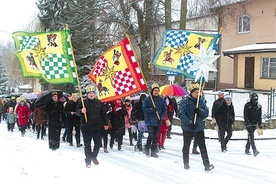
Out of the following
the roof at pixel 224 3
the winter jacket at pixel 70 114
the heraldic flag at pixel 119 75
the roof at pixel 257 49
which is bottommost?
the winter jacket at pixel 70 114

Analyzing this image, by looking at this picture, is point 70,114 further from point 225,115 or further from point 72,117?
point 225,115

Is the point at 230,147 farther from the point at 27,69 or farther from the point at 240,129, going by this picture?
the point at 27,69

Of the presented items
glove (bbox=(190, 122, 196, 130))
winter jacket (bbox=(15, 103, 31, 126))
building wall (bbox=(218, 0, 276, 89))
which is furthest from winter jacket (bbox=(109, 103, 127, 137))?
building wall (bbox=(218, 0, 276, 89))

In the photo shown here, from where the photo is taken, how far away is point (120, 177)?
7.31 meters

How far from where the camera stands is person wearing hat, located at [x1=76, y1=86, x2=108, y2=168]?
330 inches

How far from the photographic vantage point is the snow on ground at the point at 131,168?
7207 mm

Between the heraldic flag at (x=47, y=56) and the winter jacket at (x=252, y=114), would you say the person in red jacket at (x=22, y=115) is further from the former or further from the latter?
the winter jacket at (x=252, y=114)

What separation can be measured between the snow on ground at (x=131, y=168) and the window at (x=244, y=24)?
19.2 meters

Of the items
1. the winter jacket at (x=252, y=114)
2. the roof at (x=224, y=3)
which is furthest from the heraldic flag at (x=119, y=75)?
the roof at (x=224, y=3)

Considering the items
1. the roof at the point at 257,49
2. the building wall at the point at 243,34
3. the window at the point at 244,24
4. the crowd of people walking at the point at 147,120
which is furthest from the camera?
the window at the point at 244,24

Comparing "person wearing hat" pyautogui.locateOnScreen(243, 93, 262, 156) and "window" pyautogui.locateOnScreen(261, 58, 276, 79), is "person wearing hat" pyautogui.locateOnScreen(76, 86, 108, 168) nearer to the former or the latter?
"person wearing hat" pyautogui.locateOnScreen(243, 93, 262, 156)

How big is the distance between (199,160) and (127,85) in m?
2.76

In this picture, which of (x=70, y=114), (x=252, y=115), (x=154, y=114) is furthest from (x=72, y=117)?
(x=252, y=115)

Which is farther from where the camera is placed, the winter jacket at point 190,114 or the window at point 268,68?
the window at point 268,68
